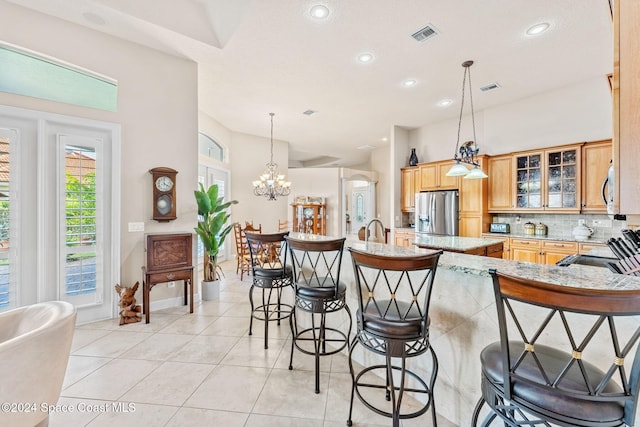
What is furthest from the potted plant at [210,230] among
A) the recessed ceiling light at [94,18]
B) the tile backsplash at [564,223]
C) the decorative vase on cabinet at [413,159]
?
the tile backsplash at [564,223]

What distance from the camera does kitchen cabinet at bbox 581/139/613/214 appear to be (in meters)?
4.00

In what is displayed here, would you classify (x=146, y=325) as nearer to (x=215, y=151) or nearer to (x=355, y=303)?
(x=355, y=303)

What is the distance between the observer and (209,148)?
6449 millimetres

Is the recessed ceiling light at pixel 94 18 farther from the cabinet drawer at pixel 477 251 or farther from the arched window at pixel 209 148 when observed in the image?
the cabinet drawer at pixel 477 251

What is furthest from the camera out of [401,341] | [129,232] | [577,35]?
[129,232]

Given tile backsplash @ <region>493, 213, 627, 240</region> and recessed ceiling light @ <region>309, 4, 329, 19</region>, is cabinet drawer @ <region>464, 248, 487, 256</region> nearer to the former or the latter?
tile backsplash @ <region>493, 213, 627, 240</region>

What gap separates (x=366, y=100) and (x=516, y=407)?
4927 mm

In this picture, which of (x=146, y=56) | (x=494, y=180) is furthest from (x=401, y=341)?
(x=494, y=180)

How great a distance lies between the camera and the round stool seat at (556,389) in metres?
0.88

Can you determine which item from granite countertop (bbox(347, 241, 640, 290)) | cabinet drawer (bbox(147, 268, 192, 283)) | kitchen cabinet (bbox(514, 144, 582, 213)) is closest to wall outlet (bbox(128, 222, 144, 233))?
cabinet drawer (bbox(147, 268, 192, 283))

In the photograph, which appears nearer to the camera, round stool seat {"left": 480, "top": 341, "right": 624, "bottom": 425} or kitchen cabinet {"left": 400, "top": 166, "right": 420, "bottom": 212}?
round stool seat {"left": 480, "top": 341, "right": 624, "bottom": 425}

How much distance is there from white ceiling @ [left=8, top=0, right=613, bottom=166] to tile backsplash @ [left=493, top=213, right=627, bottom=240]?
214 cm

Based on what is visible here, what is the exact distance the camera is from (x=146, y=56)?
11.6ft

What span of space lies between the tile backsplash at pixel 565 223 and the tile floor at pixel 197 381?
14.5 ft
